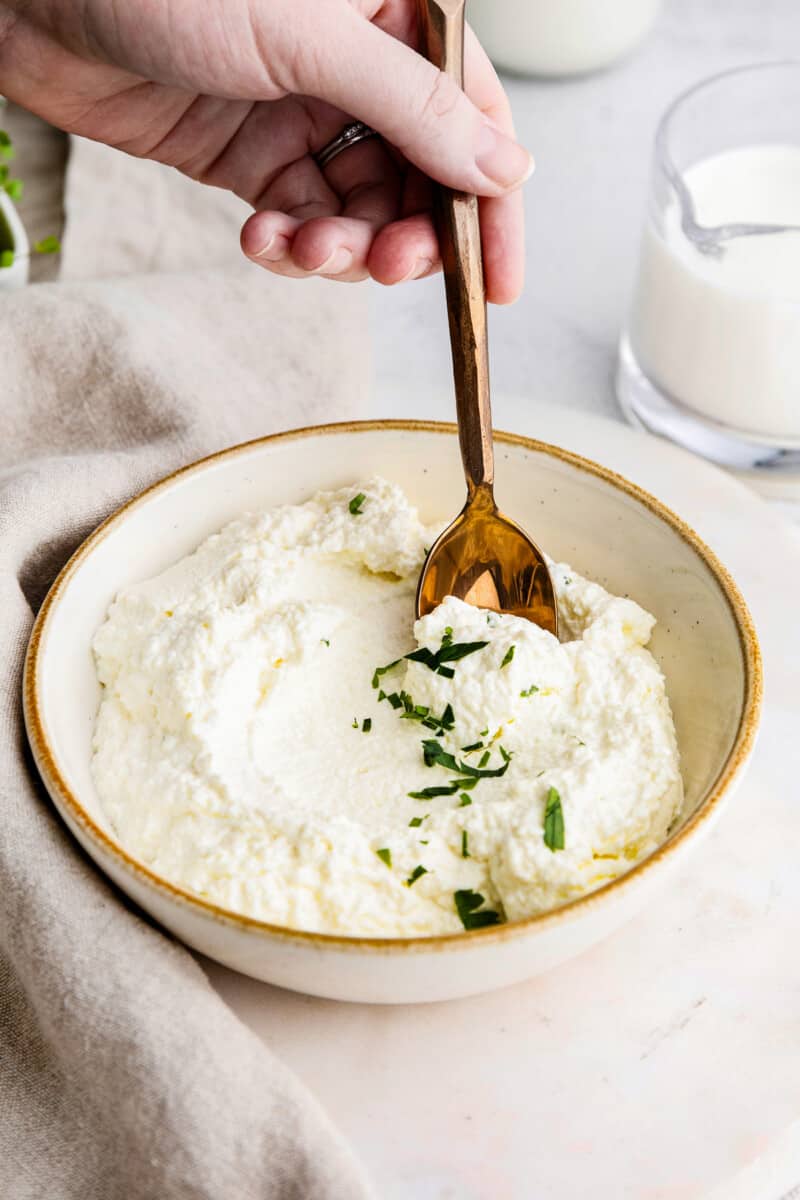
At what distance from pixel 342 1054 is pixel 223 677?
448 mm

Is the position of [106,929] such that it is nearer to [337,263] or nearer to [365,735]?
[365,735]

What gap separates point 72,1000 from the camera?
51.3 inches

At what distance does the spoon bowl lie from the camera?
1672mm

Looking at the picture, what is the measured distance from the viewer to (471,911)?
4.38ft

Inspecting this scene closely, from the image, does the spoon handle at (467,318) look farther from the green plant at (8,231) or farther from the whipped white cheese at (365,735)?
the green plant at (8,231)

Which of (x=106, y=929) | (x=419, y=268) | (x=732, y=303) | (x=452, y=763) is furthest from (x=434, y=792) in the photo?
(x=732, y=303)

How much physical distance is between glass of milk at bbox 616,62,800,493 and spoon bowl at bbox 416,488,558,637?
61 cm

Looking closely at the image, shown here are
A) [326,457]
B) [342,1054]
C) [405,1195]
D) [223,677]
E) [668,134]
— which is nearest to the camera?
[405,1195]

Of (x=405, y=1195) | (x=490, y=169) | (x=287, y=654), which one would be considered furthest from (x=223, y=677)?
(x=490, y=169)

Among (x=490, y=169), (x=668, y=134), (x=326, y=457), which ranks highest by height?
(x=490, y=169)

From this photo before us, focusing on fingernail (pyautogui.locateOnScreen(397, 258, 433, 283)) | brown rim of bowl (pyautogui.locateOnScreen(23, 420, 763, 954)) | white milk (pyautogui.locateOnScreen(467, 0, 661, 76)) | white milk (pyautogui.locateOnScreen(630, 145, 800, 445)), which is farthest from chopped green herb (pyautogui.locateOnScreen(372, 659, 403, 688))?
white milk (pyautogui.locateOnScreen(467, 0, 661, 76))

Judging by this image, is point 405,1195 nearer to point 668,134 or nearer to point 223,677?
point 223,677

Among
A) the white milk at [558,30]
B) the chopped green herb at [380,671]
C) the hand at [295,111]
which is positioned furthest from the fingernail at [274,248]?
the white milk at [558,30]

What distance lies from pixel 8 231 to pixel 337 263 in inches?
30.6
